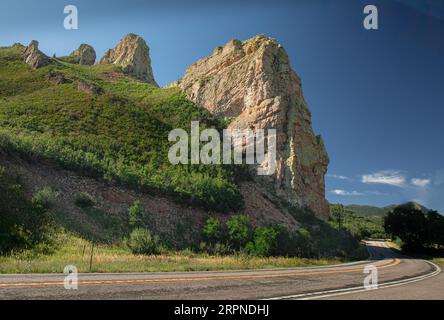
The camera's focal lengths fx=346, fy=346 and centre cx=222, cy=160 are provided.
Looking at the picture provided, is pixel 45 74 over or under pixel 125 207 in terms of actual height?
over

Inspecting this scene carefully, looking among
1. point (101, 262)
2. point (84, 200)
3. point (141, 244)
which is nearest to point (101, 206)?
point (84, 200)

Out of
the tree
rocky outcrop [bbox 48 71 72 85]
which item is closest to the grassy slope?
rocky outcrop [bbox 48 71 72 85]

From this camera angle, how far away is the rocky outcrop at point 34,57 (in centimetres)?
7131

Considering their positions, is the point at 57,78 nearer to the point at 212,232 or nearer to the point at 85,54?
the point at 212,232

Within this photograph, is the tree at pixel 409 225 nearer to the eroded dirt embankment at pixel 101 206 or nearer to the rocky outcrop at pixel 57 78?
the eroded dirt embankment at pixel 101 206

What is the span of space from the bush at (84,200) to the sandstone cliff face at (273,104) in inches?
1198

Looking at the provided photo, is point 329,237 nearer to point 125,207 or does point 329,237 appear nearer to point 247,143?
point 247,143

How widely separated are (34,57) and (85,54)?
44263 millimetres

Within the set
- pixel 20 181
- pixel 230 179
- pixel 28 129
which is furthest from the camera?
pixel 230 179

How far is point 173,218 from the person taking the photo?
32969mm

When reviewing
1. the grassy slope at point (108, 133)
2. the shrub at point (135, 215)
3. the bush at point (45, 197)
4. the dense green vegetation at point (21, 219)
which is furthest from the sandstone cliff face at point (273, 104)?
the dense green vegetation at point (21, 219)

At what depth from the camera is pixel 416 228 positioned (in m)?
63.2
